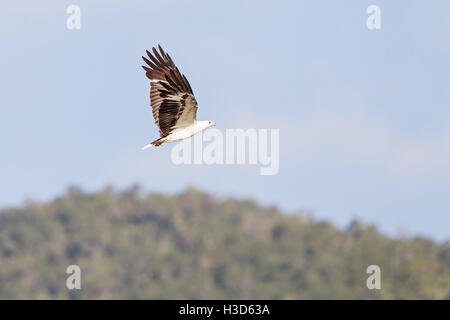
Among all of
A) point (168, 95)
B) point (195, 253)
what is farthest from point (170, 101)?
point (195, 253)

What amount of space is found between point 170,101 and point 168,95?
0.11 m

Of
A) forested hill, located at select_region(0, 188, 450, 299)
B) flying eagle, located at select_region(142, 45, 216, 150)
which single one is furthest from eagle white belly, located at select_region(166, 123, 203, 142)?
forested hill, located at select_region(0, 188, 450, 299)

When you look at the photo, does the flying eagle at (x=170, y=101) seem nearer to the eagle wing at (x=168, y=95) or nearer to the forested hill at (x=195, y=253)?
the eagle wing at (x=168, y=95)

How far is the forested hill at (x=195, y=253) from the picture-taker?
316 feet

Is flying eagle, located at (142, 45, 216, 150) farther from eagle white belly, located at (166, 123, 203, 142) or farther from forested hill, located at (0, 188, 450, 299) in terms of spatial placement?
forested hill, located at (0, 188, 450, 299)

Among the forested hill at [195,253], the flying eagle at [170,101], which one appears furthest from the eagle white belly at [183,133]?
the forested hill at [195,253]

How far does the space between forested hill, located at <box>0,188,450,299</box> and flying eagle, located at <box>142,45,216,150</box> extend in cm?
6435

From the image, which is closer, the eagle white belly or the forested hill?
the eagle white belly

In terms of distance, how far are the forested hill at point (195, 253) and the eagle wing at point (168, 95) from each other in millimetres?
64375

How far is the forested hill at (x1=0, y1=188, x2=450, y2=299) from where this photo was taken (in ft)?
316

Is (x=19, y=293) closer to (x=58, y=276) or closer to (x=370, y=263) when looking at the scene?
(x=58, y=276)
